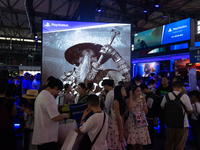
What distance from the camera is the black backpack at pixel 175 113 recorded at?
2896 millimetres

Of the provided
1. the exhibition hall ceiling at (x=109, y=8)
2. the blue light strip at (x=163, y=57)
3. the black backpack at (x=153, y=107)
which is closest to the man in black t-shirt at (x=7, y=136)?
the black backpack at (x=153, y=107)

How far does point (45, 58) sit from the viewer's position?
4551mm

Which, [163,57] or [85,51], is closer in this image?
[85,51]

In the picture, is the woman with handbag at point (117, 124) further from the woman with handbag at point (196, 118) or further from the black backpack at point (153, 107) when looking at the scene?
the woman with handbag at point (196, 118)

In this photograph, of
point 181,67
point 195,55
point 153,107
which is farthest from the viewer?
point 181,67

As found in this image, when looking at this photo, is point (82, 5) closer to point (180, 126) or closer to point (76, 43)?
point (76, 43)

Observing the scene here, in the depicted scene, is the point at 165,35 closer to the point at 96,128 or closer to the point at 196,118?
the point at 196,118

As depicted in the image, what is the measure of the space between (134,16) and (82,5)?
9.70 metres

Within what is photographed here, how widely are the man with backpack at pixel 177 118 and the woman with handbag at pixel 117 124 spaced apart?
890mm

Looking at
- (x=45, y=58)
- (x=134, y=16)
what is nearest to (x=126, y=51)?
(x=45, y=58)

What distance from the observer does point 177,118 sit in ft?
9.53

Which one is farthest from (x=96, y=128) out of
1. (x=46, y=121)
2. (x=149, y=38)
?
(x=149, y=38)

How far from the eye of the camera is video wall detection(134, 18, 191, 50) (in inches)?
433

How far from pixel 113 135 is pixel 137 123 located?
→ 1.63 feet
